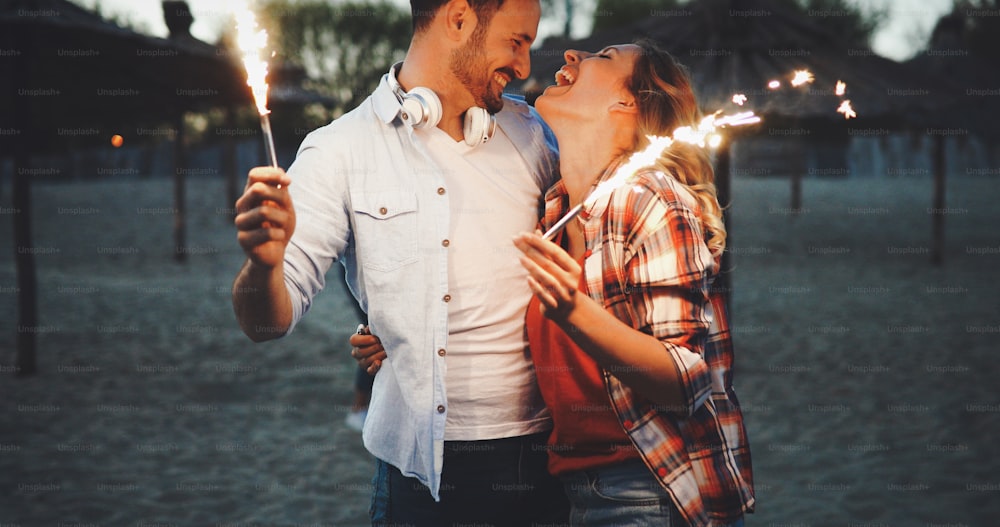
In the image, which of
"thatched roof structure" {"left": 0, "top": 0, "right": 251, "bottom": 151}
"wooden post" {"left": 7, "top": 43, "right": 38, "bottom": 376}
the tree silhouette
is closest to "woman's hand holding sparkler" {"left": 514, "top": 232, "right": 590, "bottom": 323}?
"thatched roof structure" {"left": 0, "top": 0, "right": 251, "bottom": 151}

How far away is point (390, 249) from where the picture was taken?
2.37m

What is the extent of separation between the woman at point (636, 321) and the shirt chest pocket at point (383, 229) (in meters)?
0.35

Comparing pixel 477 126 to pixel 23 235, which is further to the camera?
pixel 23 235

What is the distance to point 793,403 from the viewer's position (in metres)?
7.63

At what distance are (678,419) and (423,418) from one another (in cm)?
60

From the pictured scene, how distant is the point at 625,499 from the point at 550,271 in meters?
0.64

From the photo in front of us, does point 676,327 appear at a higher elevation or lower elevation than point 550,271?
lower

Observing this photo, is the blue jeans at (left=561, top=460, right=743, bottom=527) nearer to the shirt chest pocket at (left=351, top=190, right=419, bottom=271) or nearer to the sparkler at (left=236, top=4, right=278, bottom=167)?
the shirt chest pocket at (left=351, top=190, right=419, bottom=271)

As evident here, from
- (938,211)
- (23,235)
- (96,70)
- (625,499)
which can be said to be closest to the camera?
(625,499)

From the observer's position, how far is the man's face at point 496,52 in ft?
7.97

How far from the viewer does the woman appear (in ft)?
6.56

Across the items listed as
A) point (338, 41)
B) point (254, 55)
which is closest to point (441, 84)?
point (254, 55)

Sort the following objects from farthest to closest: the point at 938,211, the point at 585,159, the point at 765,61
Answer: the point at 938,211, the point at 765,61, the point at 585,159

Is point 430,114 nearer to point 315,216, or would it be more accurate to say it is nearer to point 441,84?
point 441,84
